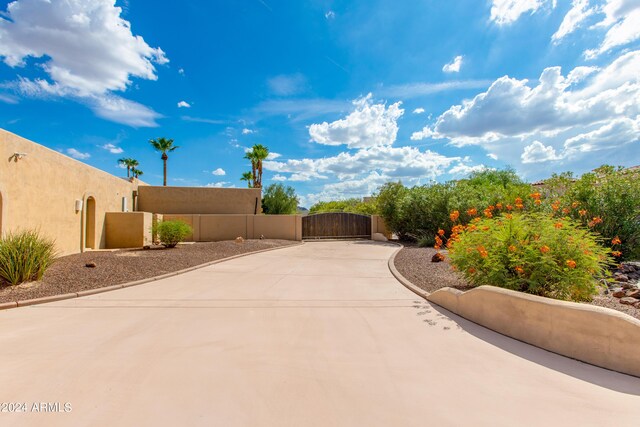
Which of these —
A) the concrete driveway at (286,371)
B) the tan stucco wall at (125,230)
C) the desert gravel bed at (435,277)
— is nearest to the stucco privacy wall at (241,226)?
the tan stucco wall at (125,230)

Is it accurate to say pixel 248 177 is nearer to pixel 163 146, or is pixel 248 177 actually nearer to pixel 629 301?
pixel 163 146

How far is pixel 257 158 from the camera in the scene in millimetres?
36250

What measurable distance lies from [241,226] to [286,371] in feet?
59.9

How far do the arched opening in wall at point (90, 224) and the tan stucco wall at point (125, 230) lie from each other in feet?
3.97

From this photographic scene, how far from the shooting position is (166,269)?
9375 mm

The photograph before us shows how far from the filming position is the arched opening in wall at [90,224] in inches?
555

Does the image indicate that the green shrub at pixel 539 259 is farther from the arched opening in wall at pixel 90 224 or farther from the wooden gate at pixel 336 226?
the wooden gate at pixel 336 226

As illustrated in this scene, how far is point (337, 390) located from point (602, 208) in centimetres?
1063

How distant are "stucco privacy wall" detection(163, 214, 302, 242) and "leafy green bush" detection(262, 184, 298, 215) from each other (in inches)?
272

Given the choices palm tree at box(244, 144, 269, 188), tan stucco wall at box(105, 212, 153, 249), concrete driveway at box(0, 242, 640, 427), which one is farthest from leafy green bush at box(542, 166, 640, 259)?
palm tree at box(244, 144, 269, 188)

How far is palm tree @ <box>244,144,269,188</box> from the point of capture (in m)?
36.0

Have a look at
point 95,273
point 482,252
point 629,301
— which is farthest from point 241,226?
point 629,301

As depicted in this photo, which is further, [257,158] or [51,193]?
[257,158]

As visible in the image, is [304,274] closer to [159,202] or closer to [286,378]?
[286,378]
